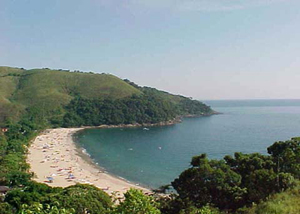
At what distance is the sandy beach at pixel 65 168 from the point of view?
35728 mm

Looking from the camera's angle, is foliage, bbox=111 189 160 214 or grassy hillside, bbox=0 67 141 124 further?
grassy hillside, bbox=0 67 141 124

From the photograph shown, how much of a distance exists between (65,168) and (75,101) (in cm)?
6877

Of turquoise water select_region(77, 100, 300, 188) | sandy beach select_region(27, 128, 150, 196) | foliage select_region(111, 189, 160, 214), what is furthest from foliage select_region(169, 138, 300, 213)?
turquoise water select_region(77, 100, 300, 188)

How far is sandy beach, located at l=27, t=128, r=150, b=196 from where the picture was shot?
1407 inches

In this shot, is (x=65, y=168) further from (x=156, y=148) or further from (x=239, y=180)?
(x=239, y=180)

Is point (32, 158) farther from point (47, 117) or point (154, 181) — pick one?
point (47, 117)

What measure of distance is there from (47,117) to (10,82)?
3924cm

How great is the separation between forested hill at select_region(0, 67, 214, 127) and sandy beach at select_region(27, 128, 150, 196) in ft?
106

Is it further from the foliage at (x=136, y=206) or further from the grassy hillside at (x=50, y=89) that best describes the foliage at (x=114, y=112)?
the foliage at (x=136, y=206)

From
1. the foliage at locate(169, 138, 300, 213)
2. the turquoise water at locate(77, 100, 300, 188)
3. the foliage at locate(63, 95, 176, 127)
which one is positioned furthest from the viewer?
the foliage at locate(63, 95, 176, 127)

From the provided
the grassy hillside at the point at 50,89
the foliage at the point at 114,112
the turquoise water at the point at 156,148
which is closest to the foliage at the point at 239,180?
the turquoise water at the point at 156,148

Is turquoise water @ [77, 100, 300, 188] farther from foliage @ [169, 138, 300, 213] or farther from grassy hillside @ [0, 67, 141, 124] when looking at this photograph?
grassy hillside @ [0, 67, 141, 124]

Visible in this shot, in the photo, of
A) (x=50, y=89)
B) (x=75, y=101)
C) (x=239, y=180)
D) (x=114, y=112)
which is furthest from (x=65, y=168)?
(x=50, y=89)

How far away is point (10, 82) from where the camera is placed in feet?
391
